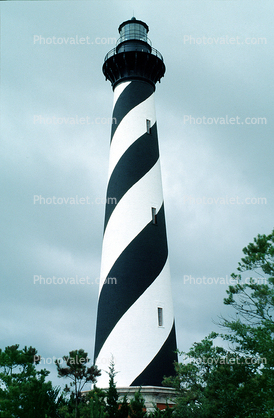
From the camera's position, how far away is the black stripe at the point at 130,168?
19952 mm

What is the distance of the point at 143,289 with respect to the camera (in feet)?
59.1

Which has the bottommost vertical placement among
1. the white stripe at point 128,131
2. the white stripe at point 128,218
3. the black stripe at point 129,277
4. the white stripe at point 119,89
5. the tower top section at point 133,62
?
the black stripe at point 129,277

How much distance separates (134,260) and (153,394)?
549 cm

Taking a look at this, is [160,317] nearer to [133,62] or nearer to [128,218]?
[128,218]

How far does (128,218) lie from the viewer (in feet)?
63.4

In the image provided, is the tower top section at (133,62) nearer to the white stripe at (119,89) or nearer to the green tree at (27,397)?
the white stripe at (119,89)

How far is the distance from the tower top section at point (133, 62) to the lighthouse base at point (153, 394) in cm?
1508

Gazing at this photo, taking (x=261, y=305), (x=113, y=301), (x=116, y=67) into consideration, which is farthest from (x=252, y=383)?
A: (x=116, y=67)

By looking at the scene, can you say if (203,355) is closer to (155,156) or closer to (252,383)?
(252,383)

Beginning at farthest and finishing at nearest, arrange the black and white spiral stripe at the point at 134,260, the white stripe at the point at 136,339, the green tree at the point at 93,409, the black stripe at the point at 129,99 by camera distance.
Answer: the black stripe at the point at 129,99
the black and white spiral stripe at the point at 134,260
the white stripe at the point at 136,339
the green tree at the point at 93,409

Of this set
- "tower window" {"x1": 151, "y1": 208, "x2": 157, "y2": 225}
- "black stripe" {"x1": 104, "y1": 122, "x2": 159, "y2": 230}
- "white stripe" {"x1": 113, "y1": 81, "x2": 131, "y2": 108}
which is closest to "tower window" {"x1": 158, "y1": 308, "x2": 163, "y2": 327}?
"tower window" {"x1": 151, "y1": 208, "x2": 157, "y2": 225}

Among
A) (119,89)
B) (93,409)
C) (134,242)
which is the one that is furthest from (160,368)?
(119,89)

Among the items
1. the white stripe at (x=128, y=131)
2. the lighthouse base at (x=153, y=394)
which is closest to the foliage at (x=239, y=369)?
the lighthouse base at (x=153, y=394)

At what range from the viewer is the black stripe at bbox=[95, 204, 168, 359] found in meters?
17.9
